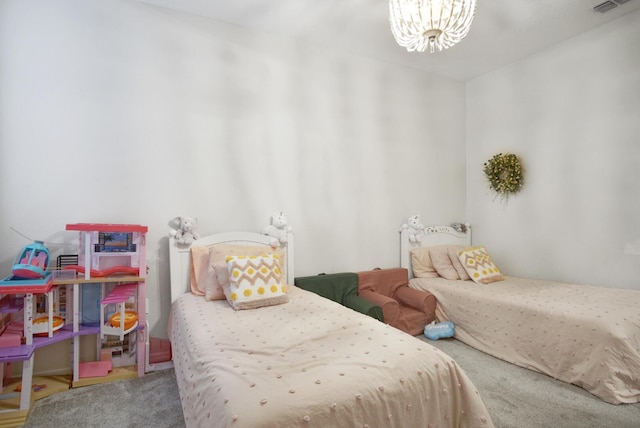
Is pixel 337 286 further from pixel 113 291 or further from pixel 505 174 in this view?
pixel 505 174

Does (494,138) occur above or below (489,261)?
above

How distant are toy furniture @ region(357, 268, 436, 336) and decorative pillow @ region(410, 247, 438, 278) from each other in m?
0.14

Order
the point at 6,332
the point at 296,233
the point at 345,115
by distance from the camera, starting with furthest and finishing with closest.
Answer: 1. the point at 345,115
2. the point at 296,233
3. the point at 6,332

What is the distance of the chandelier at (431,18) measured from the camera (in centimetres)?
177

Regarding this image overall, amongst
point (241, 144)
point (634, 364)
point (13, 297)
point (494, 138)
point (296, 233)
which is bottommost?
point (634, 364)

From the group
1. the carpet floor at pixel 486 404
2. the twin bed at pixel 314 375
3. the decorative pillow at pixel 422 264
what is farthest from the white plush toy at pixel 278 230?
the decorative pillow at pixel 422 264

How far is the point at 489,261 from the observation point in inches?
137

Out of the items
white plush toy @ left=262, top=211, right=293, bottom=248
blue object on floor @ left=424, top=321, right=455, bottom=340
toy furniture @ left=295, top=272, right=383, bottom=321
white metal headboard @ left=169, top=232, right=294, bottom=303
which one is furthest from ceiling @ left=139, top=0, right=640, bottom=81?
blue object on floor @ left=424, top=321, right=455, bottom=340

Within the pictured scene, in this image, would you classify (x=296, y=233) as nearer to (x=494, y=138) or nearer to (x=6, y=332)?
(x=6, y=332)

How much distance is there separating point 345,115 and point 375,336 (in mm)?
2406

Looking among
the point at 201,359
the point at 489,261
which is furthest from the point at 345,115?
the point at 201,359

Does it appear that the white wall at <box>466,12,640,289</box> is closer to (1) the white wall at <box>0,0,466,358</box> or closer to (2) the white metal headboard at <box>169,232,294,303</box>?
(1) the white wall at <box>0,0,466,358</box>

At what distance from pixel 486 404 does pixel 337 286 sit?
4.75ft

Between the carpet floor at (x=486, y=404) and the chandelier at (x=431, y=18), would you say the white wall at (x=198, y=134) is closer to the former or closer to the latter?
the carpet floor at (x=486, y=404)
